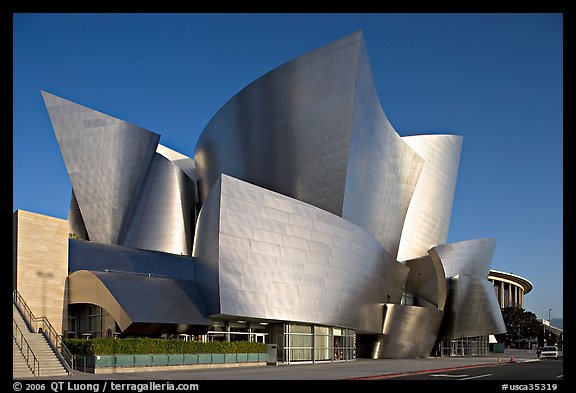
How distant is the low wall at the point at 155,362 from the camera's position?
Result: 26.0 metres

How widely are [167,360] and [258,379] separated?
7.51 metres

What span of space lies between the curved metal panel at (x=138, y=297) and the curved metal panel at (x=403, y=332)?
16.6m

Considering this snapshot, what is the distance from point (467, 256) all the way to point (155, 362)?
3287 cm

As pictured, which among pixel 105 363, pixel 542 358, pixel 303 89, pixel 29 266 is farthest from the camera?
pixel 542 358

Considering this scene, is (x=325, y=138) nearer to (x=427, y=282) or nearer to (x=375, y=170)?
(x=375, y=170)

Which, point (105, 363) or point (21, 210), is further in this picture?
point (21, 210)

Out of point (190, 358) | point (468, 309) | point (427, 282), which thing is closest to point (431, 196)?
point (427, 282)

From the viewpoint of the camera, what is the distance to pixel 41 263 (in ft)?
110

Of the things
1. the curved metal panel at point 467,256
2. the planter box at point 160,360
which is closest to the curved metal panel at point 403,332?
Answer: the curved metal panel at point 467,256

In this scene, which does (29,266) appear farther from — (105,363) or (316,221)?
(316,221)

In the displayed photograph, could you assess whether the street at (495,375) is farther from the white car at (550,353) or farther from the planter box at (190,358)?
the white car at (550,353)

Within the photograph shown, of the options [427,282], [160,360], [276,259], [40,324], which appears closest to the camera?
[160,360]
